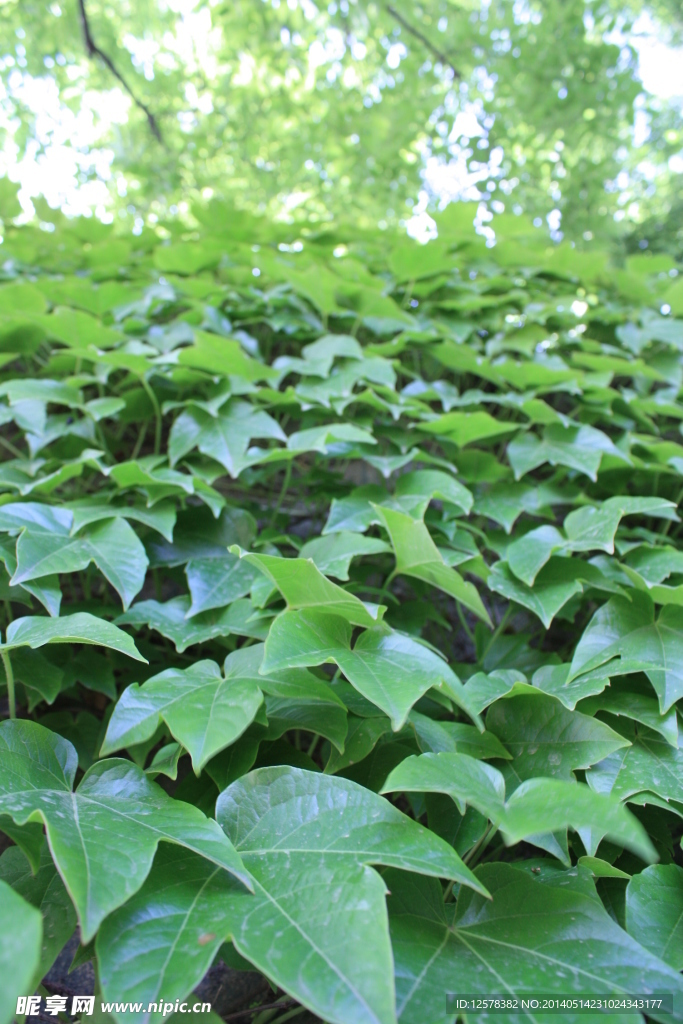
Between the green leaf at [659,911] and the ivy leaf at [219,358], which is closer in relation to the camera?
the green leaf at [659,911]

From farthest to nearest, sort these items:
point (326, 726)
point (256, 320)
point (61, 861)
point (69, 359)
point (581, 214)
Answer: point (581, 214), point (256, 320), point (69, 359), point (326, 726), point (61, 861)

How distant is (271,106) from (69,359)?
8.51 ft

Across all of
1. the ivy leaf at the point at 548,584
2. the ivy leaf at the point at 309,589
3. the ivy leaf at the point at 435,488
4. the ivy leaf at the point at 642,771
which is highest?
the ivy leaf at the point at 435,488

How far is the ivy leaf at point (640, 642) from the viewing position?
756 millimetres

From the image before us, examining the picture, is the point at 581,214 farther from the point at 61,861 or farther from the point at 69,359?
the point at 61,861

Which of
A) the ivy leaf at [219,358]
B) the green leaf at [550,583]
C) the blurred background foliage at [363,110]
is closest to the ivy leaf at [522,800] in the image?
the green leaf at [550,583]

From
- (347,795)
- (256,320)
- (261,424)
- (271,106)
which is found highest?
(271,106)

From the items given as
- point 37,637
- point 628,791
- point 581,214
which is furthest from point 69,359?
point 581,214

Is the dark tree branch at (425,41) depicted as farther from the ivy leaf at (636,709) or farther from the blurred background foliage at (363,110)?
the ivy leaf at (636,709)

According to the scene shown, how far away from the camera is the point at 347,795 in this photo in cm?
60

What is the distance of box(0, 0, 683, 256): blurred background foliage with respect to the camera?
8.77 feet

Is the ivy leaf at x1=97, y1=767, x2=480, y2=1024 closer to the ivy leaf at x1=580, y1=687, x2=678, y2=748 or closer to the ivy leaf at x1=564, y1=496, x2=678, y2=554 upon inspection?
the ivy leaf at x1=580, y1=687, x2=678, y2=748

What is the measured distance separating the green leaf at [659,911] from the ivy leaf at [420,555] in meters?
0.36

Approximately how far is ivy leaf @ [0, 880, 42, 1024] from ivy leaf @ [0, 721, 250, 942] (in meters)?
0.05
